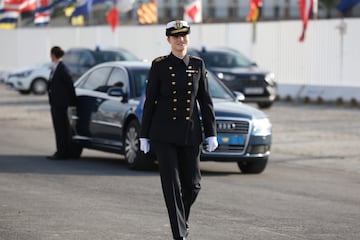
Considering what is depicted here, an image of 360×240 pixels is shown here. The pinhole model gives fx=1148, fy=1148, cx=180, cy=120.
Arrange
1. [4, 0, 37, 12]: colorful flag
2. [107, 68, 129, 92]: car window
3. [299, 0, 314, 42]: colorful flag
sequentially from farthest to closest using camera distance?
[4, 0, 37, 12]: colorful flag
[299, 0, 314, 42]: colorful flag
[107, 68, 129, 92]: car window

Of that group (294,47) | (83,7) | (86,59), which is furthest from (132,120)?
(83,7)

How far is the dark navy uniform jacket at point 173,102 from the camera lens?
29.4 ft

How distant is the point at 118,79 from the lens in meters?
17.1

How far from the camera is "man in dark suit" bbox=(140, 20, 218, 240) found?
895 centimetres

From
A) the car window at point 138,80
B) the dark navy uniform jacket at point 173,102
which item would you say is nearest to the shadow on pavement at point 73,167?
the car window at point 138,80

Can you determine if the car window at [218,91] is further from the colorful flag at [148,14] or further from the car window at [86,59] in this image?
the colorful flag at [148,14]

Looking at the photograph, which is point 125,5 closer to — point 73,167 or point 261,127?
point 73,167

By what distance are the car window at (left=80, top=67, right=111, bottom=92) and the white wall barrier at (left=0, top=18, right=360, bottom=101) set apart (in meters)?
13.8

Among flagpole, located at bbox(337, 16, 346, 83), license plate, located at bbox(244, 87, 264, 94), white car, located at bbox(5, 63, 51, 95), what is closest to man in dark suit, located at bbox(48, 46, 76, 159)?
license plate, located at bbox(244, 87, 264, 94)

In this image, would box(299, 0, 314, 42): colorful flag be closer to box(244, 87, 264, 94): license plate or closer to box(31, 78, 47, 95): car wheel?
box(244, 87, 264, 94): license plate

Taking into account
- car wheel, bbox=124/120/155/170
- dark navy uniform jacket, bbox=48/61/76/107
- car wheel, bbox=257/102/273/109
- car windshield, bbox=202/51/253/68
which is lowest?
car wheel, bbox=257/102/273/109

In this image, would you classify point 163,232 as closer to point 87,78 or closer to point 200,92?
point 200,92

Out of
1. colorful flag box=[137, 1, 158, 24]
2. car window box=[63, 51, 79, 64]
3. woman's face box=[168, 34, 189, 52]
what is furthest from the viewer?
colorful flag box=[137, 1, 158, 24]

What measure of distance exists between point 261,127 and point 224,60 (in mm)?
16094
